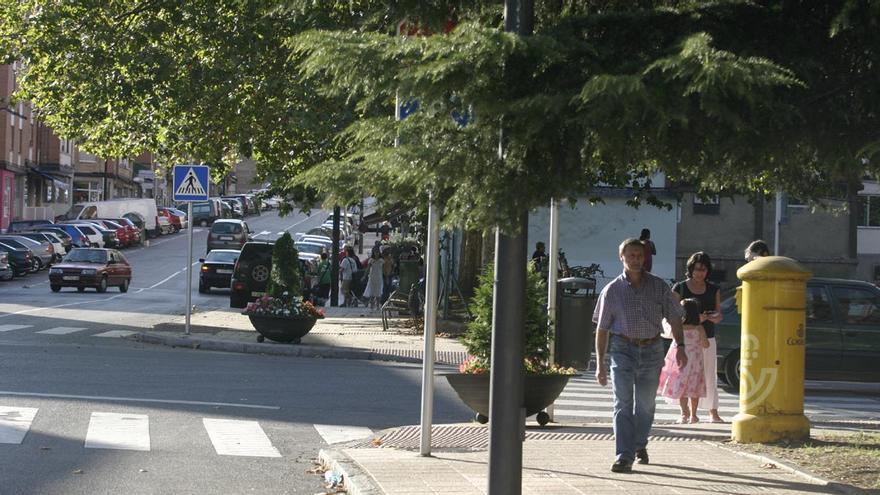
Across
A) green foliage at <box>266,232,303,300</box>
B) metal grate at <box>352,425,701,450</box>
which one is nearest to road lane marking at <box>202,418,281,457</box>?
metal grate at <box>352,425,701,450</box>

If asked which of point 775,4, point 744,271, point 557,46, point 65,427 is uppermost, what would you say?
point 775,4

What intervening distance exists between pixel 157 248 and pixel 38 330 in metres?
47.5

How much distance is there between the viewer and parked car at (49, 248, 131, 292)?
39406 millimetres

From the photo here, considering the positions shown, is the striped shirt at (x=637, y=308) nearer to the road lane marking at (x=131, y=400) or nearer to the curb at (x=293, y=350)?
the road lane marking at (x=131, y=400)

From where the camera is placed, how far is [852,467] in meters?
8.84

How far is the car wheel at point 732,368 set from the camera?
53.3 feet

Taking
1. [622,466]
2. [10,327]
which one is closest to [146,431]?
[622,466]

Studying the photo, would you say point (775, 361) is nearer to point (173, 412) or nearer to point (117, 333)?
point (173, 412)

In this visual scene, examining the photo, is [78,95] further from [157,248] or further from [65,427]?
[157,248]

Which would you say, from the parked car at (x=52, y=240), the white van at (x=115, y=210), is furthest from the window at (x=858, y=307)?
the white van at (x=115, y=210)

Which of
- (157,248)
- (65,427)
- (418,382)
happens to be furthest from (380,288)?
(157,248)

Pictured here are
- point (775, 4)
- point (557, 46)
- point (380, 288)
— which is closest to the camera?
point (557, 46)

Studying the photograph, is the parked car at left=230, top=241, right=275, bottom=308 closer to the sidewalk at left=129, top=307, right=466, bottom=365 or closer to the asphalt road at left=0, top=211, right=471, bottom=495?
the sidewalk at left=129, top=307, right=466, bottom=365

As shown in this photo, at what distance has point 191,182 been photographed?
21.1 metres
